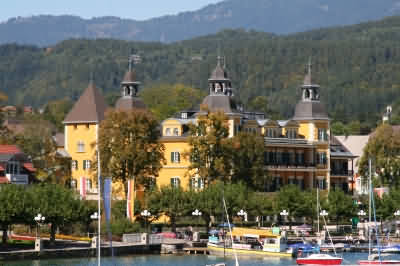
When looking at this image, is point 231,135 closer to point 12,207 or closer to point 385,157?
point 385,157

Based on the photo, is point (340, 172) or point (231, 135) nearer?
point (231, 135)

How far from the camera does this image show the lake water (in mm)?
80375

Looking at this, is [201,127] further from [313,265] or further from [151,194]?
[313,265]

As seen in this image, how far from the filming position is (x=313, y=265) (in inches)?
3142

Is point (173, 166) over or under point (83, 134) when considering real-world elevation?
under

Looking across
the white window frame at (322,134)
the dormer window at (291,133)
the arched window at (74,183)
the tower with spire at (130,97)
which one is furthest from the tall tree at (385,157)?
the arched window at (74,183)

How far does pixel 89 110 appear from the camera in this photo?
423ft

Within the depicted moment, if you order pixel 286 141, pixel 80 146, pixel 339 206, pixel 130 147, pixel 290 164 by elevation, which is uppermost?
pixel 286 141

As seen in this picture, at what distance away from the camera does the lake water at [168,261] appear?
80375 millimetres

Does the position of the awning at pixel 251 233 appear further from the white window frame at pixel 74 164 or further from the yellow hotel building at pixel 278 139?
the white window frame at pixel 74 164

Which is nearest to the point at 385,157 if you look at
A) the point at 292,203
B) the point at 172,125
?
the point at 292,203

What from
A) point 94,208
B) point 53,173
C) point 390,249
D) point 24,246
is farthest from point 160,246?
point 53,173

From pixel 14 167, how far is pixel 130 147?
12.8 metres

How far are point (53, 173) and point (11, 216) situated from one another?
38076 millimetres
